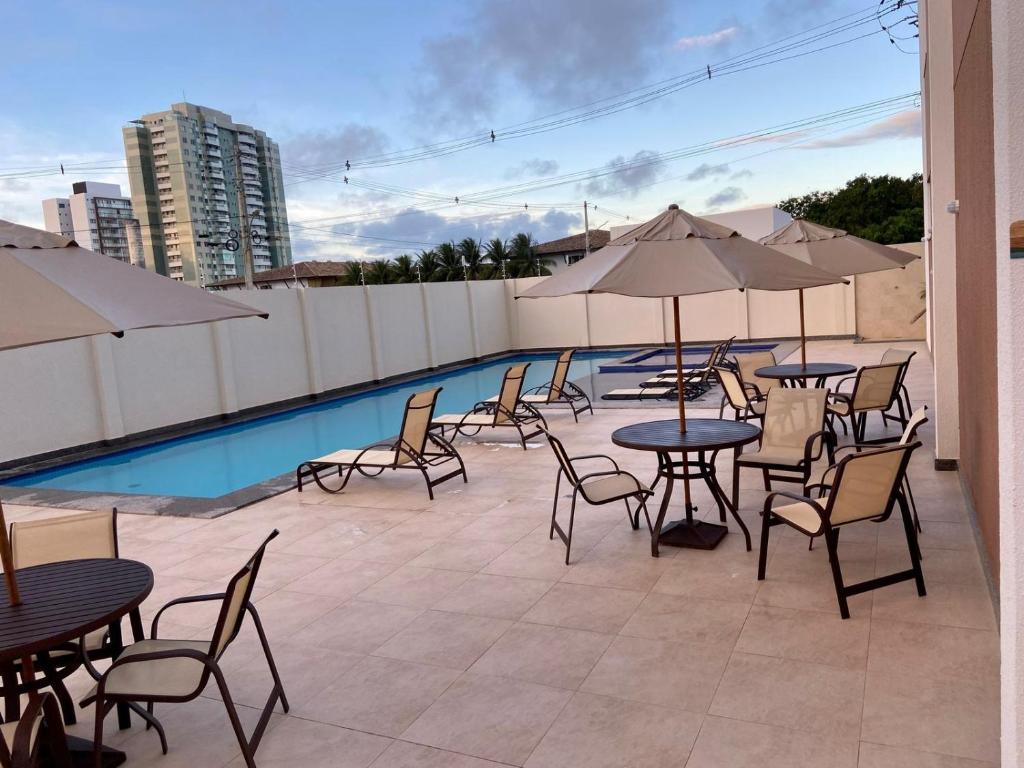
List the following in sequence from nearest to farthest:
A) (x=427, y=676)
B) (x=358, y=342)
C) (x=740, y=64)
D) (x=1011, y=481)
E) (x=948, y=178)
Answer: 1. (x=1011, y=481)
2. (x=427, y=676)
3. (x=948, y=178)
4. (x=358, y=342)
5. (x=740, y=64)

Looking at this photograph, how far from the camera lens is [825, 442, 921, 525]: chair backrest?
3793mm

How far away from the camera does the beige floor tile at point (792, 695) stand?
294 centimetres

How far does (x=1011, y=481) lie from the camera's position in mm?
1794

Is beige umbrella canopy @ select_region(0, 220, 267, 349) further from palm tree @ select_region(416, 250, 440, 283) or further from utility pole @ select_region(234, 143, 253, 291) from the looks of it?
palm tree @ select_region(416, 250, 440, 283)

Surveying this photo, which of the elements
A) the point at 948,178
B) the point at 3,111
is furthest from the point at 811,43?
the point at 3,111

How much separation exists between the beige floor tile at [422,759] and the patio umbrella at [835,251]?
19.7ft

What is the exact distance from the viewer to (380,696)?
345 centimetres

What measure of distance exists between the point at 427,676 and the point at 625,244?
297 cm

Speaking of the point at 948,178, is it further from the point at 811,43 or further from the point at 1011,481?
the point at 811,43

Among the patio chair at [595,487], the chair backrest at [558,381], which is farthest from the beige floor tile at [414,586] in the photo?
the chair backrest at [558,381]

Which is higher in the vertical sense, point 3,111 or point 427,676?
point 3,111

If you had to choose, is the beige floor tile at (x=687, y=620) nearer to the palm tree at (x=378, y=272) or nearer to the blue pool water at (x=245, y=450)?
the blue pool water at (x=245, y=450)

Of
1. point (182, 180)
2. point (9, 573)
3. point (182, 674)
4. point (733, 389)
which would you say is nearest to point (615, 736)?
point (182, 674)

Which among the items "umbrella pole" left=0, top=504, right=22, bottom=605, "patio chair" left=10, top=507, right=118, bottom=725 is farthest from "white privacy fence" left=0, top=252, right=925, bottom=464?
"umbrella pole" left=0, top=504, right=22, bottom=605
